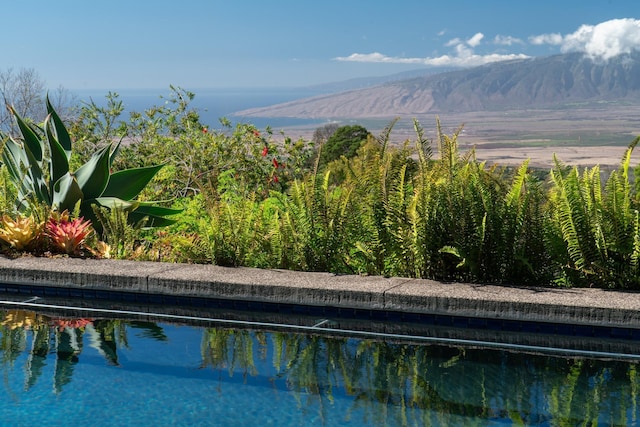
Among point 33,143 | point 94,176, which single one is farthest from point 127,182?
point 33,143

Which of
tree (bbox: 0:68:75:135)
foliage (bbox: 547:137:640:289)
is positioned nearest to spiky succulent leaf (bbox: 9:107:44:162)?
foliage (bbox: 547:137:640:289)

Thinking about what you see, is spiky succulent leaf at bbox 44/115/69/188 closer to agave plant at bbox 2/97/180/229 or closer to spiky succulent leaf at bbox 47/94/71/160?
agave plant at bbox 2/97/180/229

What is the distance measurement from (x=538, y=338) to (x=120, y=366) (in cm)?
215

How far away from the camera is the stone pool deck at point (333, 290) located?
4.15m

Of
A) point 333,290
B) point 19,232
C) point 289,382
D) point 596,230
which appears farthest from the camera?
point 19,232

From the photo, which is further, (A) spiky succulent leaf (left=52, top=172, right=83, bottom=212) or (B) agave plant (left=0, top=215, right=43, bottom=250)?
(A) spiky succulent leaf (left=52, top=172, right=83, bottom=212)

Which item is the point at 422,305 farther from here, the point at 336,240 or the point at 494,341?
the point at 336,240

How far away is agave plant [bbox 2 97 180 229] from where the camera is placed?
627 centimetres

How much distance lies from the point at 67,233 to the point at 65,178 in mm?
669

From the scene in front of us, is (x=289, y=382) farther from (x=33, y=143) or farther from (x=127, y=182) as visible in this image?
(x=33, y=143)

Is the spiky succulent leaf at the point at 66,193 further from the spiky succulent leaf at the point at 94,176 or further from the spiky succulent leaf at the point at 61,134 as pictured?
the spiky succulent leaf at the point at 61,134

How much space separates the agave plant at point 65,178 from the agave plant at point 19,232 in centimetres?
44

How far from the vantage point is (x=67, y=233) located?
574 cm

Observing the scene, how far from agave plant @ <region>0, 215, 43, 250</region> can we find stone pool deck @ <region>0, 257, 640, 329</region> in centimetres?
20
